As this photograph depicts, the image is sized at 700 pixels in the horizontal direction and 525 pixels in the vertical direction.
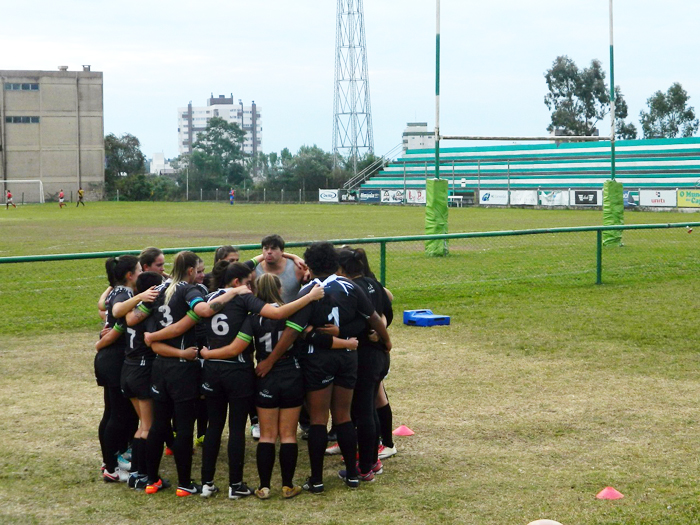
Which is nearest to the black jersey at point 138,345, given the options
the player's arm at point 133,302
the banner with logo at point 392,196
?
the player's arm at point 133,302

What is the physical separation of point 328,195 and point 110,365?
75.3 m

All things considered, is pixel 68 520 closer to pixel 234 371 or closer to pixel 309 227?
pixel 234 371

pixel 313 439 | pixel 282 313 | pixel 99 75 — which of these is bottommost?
pixel 313 439

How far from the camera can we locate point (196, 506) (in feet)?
19.0

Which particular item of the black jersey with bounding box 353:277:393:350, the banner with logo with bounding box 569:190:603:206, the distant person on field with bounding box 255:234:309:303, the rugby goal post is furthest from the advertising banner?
the black jersey with bounding box 353:277:393:350

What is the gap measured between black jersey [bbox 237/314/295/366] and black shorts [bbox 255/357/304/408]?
7 cm

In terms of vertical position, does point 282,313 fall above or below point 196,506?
above

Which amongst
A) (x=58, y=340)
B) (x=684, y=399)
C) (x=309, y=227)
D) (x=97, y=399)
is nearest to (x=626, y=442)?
(x=684, y=399)

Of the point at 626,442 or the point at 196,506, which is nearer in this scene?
the point at 196,506

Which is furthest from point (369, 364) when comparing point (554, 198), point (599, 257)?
point (554, 198)

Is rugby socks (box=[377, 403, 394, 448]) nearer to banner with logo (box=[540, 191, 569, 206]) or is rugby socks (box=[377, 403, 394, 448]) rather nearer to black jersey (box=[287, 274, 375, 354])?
black jersey (box=[287, 274, 375, 354])

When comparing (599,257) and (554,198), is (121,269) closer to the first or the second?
(599,257)

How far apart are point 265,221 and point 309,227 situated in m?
6.25

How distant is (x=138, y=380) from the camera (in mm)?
6070
